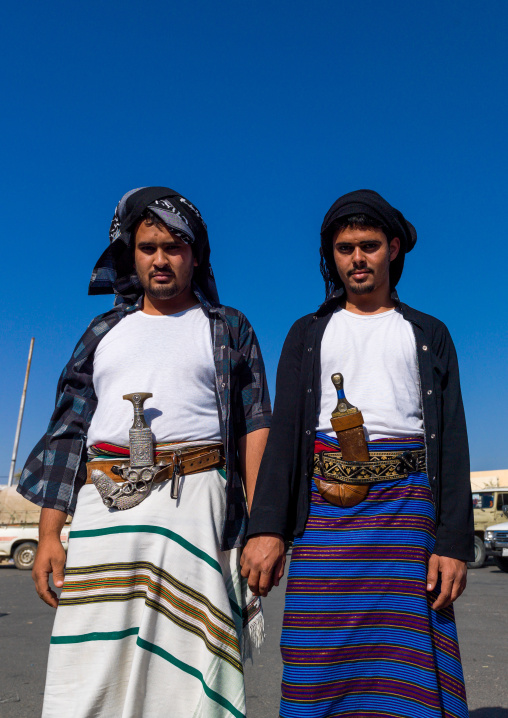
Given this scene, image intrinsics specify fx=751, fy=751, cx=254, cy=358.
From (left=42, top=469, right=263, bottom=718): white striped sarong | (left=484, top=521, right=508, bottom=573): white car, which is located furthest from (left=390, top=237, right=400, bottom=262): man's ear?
(left=484, top=521, right=508, bottom=573): white car

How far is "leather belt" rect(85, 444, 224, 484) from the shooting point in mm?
2771

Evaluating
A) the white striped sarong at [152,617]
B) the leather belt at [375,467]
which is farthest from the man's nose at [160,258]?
the leather belt at [375,467]

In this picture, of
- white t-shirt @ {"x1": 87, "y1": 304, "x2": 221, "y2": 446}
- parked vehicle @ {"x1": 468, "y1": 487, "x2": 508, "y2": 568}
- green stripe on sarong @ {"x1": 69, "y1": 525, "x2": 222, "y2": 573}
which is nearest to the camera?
green stripe on sarong @ {"x1": 69, "y1": 525, "x2": 222, "y2": 573}

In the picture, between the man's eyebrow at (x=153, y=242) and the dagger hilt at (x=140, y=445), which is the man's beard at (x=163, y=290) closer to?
the man's eyebrow at (x=153, y=242)

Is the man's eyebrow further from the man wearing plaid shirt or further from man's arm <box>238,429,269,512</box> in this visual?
man's arm <box>238,429,269,512</box>

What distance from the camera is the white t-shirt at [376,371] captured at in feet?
9.12

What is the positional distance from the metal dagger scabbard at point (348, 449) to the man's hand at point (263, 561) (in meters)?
0.25

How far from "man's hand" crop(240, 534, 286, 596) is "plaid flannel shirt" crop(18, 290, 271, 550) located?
0.27m

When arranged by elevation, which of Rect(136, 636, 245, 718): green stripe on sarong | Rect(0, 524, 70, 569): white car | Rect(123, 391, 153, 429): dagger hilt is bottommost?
Rect(0, 524, 70, 569): white car

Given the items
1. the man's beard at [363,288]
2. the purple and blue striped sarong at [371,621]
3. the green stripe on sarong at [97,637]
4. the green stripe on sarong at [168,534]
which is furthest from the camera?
the man's beard at [363,288]

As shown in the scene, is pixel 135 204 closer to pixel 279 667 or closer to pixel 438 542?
pixel 438 542

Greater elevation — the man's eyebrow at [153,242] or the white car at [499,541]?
the man's eyebrow at [153,242]

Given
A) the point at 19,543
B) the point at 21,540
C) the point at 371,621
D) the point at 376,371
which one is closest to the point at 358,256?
the point at 376,371

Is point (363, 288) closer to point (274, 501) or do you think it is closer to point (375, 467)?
point (375, 467)
